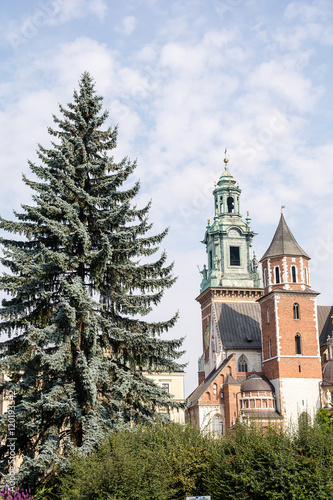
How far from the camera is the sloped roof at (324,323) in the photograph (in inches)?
2410

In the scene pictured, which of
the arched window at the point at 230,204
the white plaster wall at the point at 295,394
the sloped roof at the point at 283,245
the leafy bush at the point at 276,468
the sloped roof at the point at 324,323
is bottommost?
the leafy bush at the point at 276,468

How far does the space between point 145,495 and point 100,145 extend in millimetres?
11468

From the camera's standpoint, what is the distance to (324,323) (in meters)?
62.6

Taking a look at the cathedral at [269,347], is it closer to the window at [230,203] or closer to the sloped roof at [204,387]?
the sloped roof at [204,387]

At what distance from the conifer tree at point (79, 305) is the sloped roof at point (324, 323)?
140 feet

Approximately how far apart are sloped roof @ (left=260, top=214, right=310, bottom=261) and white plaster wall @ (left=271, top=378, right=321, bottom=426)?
11.0m

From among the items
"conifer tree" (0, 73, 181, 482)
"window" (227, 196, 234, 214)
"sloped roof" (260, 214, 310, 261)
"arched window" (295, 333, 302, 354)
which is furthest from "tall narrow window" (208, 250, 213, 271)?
Result: "conifer tree" (0, 73, 181, 482)

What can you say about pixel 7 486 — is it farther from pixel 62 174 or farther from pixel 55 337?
pixel 62 174

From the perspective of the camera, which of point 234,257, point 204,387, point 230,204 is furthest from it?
point 230,204

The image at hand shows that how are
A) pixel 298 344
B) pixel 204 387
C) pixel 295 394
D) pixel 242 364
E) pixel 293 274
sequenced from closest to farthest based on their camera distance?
pixel 295 394 → pixel 298 344 → pixel 293 274 → pixel 204 387 → pixel 242 364

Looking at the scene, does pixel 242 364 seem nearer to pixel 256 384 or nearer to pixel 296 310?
pixel 256 384

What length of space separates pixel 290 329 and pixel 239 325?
1188 cm

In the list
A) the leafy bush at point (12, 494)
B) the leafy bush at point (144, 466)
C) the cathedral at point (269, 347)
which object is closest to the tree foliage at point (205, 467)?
the leafy bush at point (144, 466)

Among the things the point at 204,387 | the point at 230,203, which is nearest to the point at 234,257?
the point at 230,203
